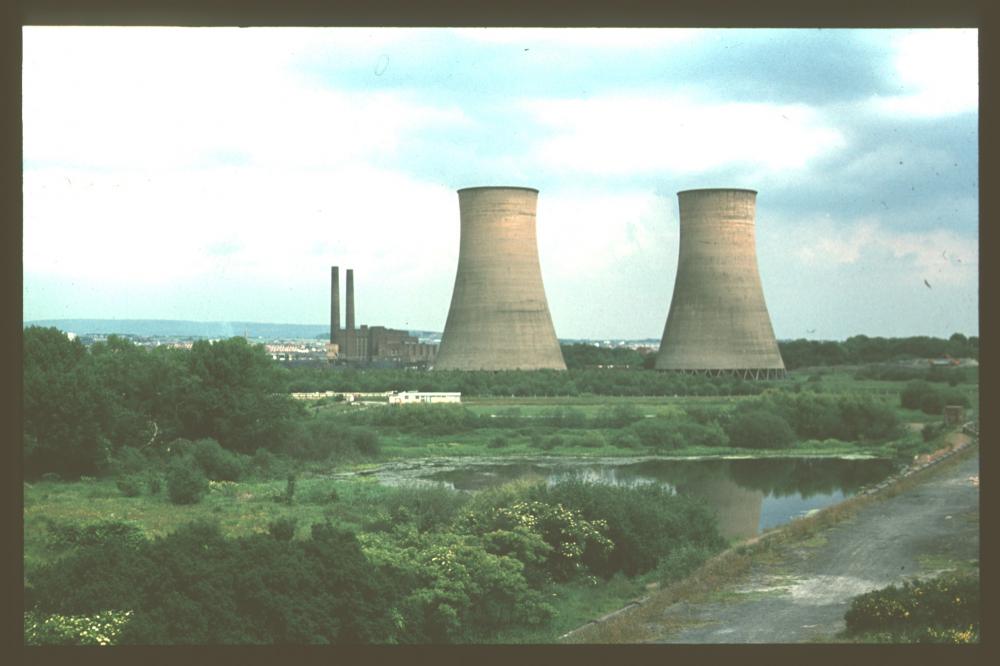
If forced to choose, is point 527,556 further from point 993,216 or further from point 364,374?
point 364,374

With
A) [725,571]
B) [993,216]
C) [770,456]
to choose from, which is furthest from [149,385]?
[993,216]

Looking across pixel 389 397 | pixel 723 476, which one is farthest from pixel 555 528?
pixel 389 397

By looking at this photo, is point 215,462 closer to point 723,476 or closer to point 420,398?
point 420,398

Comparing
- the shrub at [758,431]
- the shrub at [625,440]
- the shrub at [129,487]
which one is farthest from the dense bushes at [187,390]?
the shrub at [758,431]

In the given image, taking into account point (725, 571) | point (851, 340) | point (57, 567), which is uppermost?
point (851, 340)

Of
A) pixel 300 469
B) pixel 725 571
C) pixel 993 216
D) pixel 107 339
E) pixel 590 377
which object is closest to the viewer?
pixel 993 216

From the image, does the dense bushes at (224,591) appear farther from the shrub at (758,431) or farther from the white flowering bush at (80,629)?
the shrub at (758,431)
